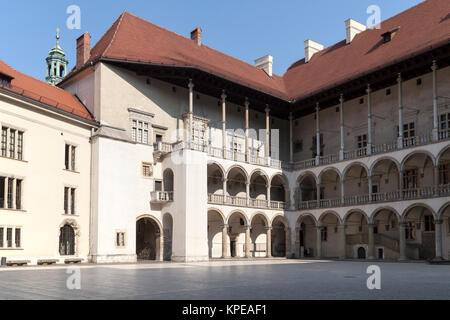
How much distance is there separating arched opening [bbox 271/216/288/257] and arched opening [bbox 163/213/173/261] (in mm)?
11140

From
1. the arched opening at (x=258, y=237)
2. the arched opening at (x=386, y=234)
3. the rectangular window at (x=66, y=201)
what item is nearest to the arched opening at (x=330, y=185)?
the arched opening at (x=386, y=234)

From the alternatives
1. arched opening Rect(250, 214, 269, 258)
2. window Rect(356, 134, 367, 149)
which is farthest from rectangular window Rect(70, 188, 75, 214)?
window Rect(356, 134, 367, 149)

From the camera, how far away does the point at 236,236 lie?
129 ft

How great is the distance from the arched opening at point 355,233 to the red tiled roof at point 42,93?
20149mm

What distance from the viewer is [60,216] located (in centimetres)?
2809

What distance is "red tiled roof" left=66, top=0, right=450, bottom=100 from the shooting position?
33.4 m

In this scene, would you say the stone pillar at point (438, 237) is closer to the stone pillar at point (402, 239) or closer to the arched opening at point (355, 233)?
the stone pillar at point (402, 239)

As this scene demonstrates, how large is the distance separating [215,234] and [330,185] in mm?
10191

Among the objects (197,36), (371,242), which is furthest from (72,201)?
(371,242)

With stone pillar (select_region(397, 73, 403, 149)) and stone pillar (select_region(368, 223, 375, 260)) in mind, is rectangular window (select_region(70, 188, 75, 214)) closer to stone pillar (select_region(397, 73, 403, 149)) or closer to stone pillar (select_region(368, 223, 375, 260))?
stone pillar (select_region(368, 223, 375, 260))

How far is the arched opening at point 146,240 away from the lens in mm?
34125

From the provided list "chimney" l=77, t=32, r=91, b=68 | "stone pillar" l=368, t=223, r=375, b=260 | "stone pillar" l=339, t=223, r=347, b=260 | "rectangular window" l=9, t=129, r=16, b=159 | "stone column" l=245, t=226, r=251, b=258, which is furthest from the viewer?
"stone pillar" l=339, t=223, r=347, b=260
